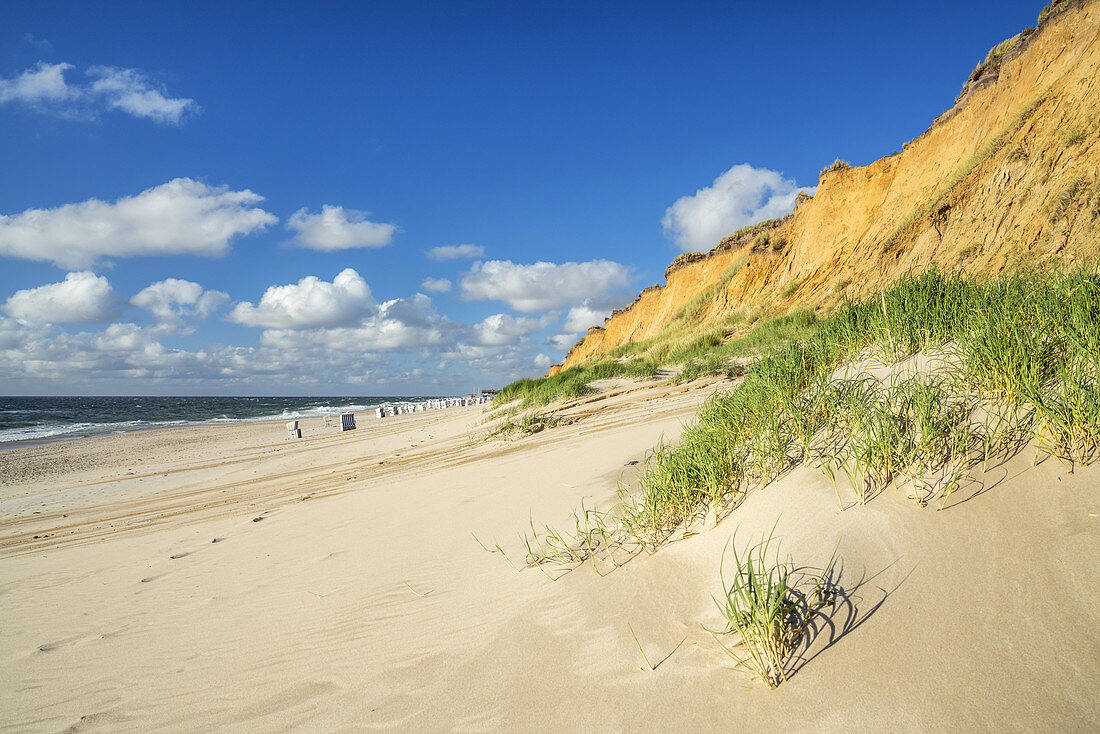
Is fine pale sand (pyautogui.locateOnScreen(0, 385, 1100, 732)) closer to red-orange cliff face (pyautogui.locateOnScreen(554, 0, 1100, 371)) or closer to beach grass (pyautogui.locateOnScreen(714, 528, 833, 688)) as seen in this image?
beach grass (pyautogui.locateOnScreen(714, 528, 833, 688))

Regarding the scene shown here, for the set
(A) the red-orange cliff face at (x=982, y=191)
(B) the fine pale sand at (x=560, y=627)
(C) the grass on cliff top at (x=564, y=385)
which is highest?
(A) the red-orange cliff face at (x=982, y=191)

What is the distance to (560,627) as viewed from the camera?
1964 millimetres

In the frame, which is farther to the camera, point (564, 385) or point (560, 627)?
point (564, 385)

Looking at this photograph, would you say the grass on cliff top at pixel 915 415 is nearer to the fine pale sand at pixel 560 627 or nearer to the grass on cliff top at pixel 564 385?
the fine pale sand at pixel 560 627

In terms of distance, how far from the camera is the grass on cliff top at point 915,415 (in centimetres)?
191

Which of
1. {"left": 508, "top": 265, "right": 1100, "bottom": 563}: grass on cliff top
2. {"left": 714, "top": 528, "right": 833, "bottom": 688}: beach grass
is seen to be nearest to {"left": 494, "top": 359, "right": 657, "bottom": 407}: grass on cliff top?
{"left": 508, "top": 265, "right": 1100, "bottom": 563}: grass on cliff top

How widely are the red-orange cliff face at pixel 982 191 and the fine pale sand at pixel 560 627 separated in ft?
18.1

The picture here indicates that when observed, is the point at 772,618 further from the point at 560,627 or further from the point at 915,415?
the point at 915,415

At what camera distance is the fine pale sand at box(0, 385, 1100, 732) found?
4.30 ft

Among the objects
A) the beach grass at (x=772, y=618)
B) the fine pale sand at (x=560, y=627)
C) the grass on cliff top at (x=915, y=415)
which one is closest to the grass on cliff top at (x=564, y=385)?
the fine pale sand at (x=560, y=627)

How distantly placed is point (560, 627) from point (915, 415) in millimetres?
1807

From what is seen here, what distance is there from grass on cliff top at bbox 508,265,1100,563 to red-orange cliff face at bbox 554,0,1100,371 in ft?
11.9

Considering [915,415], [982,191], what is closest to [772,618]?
[915,415]

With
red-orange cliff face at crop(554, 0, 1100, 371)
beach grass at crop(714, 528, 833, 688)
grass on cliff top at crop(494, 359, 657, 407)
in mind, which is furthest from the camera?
Answer: grass on cliff top at crop(494, 359, 657, 407)
